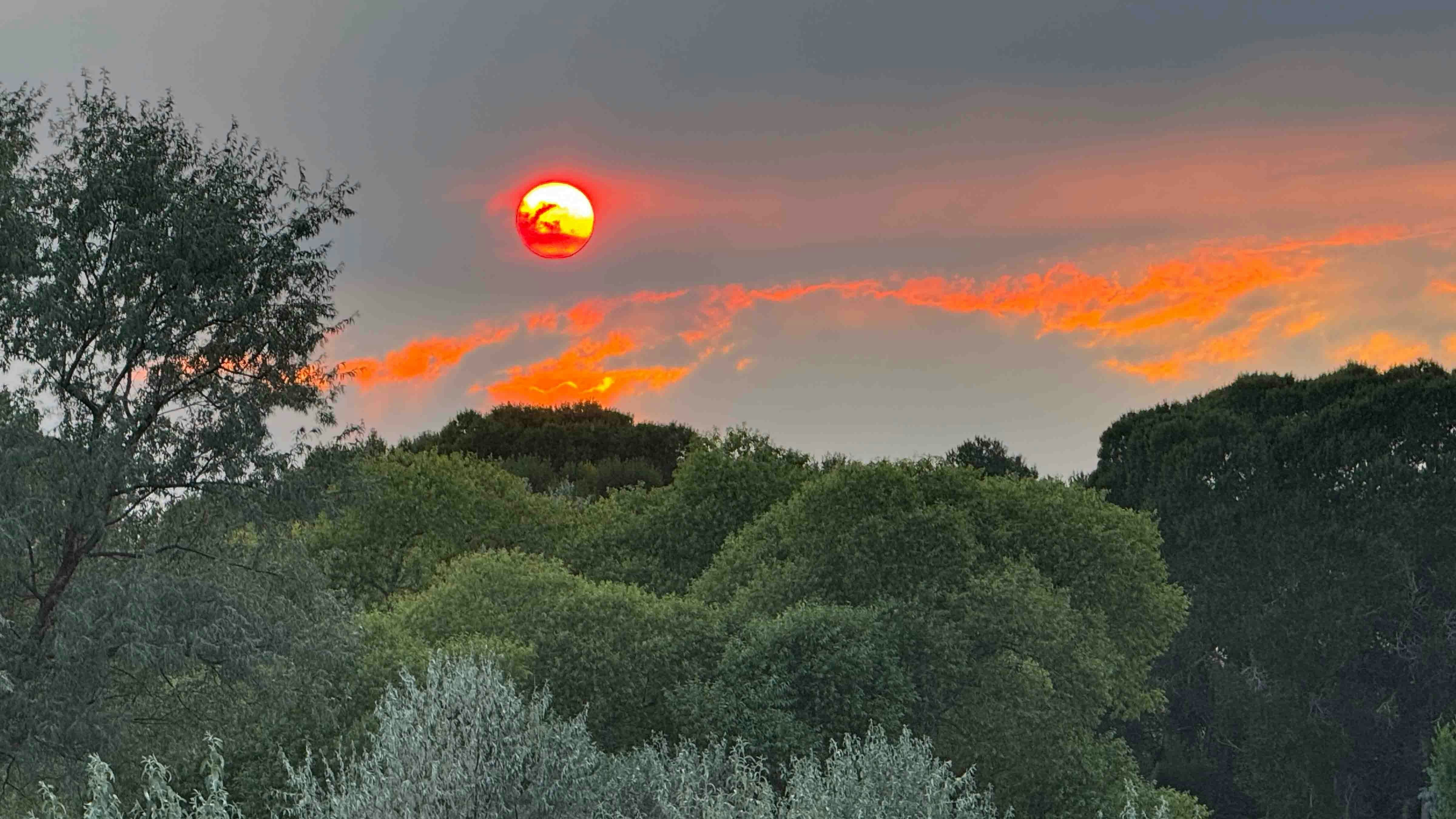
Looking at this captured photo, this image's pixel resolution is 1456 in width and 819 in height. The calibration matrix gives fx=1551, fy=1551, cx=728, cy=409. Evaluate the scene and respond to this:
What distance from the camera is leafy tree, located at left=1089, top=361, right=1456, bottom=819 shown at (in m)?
51.8

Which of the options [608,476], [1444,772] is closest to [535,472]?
[608,476]

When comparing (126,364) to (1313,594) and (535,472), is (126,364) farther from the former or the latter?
(535,472)

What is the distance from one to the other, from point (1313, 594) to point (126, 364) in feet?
133

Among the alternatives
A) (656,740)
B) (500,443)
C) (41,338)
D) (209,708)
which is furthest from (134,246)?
(500,443)

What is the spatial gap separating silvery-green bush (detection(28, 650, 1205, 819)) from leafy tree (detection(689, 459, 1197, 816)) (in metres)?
9.07

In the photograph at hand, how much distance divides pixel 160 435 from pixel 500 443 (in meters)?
56.6

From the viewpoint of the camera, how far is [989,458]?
66.3 metres

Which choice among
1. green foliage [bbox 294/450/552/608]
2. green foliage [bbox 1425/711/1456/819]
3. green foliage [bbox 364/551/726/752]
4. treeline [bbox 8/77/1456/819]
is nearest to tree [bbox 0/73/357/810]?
treeline [bbox 8/77/1456/819]

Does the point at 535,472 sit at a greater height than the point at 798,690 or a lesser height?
greater

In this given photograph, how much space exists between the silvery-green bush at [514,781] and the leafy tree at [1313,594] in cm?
3276

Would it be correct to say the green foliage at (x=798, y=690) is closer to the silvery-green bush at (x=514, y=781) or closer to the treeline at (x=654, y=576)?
the treeline at (x=654, y=576)

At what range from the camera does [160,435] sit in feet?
88.5

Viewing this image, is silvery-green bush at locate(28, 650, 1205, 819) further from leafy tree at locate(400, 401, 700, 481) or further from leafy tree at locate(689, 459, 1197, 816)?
leafy tree at locate(400, 401, 700, 481)

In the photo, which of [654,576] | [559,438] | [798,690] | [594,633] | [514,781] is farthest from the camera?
[559,438]
